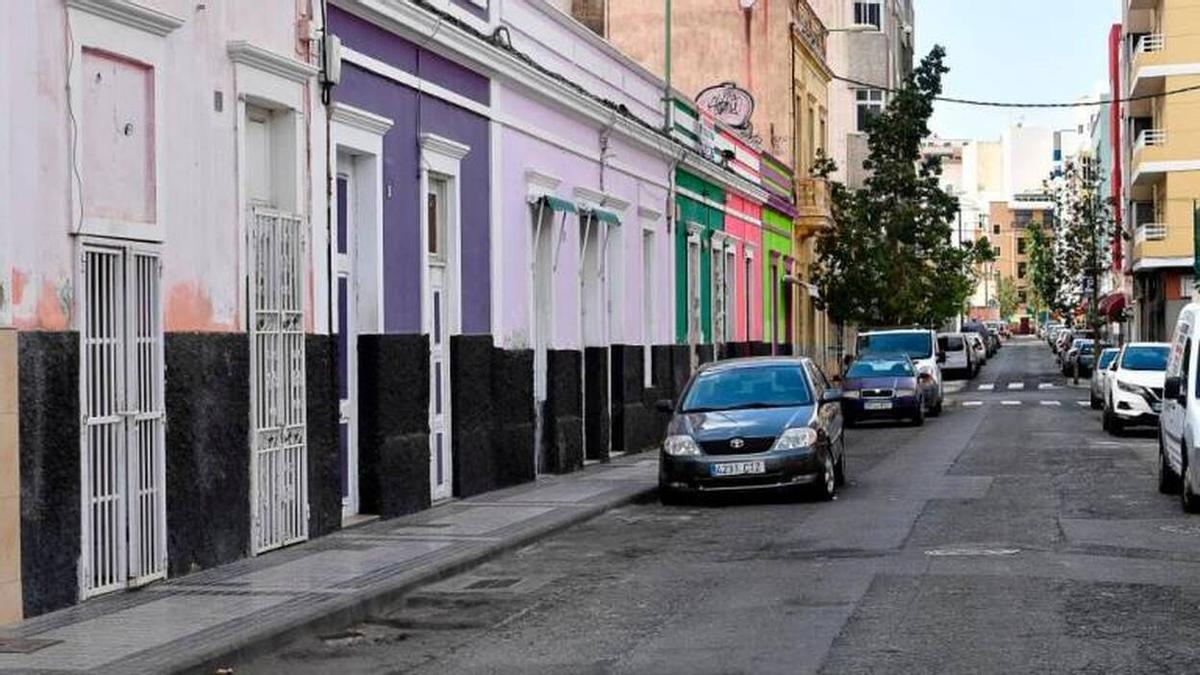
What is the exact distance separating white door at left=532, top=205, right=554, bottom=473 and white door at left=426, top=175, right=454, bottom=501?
3584mm

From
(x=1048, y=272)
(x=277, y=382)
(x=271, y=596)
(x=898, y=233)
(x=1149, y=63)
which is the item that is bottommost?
(x=271, y=596)

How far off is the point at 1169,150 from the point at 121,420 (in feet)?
169

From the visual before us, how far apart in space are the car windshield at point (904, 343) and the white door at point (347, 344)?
2811cm

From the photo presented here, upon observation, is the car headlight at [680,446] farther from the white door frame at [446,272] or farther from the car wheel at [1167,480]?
the car wheel at [1167,480]

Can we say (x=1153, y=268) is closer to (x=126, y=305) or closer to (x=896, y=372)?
(x=896, y=372)

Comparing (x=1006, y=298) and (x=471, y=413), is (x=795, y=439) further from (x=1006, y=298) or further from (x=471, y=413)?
(x=1006, y=298)

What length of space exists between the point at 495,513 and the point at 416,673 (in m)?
8.80

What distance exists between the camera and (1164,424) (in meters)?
20.2

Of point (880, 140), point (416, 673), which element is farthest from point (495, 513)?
point (880, 140)

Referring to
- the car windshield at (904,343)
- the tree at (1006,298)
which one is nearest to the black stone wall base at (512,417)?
the car windshield at (904,343)

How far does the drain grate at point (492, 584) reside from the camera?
45.2 feet

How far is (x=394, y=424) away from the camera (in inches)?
716

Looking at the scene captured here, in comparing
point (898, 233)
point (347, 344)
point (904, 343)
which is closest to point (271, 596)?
point (347, 344)

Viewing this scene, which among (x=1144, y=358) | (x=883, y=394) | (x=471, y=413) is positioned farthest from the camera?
(x=883, y=394)
